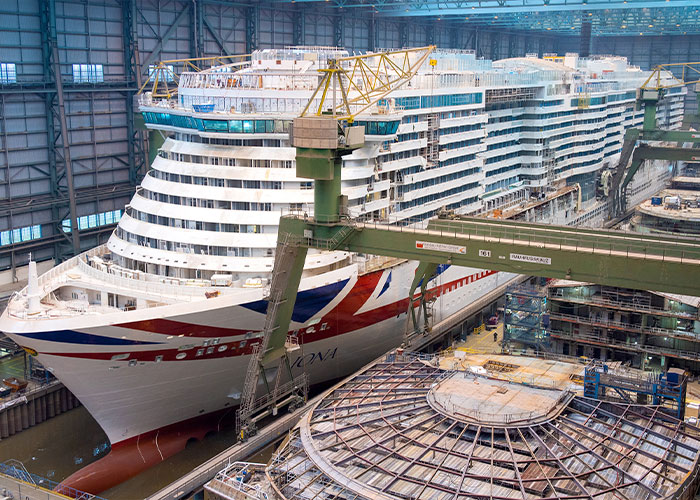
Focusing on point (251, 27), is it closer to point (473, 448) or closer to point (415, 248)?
point (415, 248)

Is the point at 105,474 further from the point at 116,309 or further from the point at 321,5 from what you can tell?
the point at 321,5

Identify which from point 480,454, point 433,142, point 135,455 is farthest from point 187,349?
point 433,142

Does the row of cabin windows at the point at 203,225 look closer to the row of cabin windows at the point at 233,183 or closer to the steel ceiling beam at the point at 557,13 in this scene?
the row of cabin windows at the point at 233,183

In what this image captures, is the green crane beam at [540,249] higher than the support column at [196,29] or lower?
lower

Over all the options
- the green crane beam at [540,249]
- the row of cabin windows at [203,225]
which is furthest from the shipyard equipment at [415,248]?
the row of cabin windows at [203,225]

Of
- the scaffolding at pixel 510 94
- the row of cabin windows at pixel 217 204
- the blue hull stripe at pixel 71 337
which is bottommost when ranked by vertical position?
the blue hull stripe at pixel 71 337

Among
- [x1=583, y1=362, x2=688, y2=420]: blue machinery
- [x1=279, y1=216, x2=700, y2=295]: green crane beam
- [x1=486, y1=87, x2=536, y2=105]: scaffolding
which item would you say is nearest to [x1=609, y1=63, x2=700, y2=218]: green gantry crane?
[x1=486, y1=87, x2=536, y2=105]: scaffolding

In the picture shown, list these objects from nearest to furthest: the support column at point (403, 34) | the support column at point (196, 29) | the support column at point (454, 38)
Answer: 1. the support column at point (196, 29)
2. the support column at point (403, 34)
3. the support column at point (454, 38)

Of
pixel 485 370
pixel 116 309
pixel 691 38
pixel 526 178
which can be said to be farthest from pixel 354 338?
pixel 691 38
